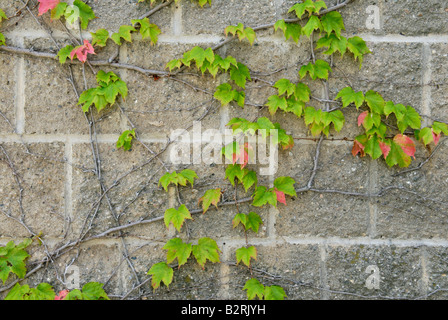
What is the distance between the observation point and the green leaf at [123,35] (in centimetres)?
176

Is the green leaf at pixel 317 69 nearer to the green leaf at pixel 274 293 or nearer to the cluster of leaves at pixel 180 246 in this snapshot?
the cluster of leaves at pixel 180 246

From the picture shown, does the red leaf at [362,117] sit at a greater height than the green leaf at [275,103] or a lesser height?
lesser

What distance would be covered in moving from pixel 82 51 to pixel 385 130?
1461mm

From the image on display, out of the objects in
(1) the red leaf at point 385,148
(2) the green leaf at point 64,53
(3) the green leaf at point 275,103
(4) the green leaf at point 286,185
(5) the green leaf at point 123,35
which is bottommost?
(4) the green leaf at point 286,185

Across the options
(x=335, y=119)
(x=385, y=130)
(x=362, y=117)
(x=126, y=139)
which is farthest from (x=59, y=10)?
(x=385, y=130)

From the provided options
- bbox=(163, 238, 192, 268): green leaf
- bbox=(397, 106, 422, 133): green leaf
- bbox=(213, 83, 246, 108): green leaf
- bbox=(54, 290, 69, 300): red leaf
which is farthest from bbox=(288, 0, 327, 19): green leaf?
bbox=(54, 290, 69, 300): red leaf

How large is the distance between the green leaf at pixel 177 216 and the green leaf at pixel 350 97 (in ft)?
2.90

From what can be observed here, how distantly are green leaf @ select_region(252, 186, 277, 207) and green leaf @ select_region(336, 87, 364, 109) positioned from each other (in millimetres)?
532

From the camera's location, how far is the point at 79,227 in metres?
1.83

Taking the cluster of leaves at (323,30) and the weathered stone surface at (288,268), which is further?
the weathered stone surface at (288,268)

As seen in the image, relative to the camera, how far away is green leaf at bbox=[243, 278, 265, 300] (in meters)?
1.79

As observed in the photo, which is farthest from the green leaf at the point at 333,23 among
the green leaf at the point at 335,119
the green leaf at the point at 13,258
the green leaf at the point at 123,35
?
the green leaf at the point at 13,258

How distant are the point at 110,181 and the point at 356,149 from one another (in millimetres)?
1185
